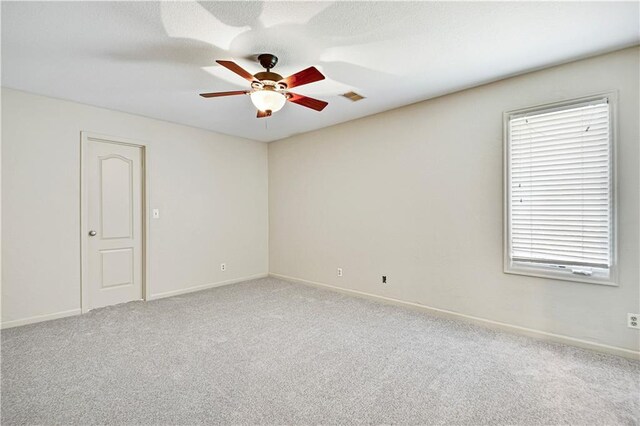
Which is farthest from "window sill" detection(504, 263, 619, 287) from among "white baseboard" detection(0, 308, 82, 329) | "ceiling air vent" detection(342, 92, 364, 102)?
"white baseboard" detection(0, 308, 82, 329)

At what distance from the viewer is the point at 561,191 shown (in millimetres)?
2746

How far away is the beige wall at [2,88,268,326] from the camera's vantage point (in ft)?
10.7

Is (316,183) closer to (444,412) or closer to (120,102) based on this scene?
(120,102)

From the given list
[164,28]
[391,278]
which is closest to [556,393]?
[391,278]

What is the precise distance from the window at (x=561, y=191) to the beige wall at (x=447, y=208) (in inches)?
3.5

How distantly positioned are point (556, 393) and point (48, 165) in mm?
5157

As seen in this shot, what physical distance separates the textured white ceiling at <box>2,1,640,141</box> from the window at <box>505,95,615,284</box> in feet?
1.68

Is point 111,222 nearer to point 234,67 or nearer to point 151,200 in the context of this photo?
point 151,200

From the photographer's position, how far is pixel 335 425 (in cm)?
176

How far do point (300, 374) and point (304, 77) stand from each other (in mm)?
2212

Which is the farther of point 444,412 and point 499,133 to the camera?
point 499,133

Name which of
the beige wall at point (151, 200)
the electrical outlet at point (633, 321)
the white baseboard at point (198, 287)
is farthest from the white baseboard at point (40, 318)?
the electrical outlet at point (633, 321)

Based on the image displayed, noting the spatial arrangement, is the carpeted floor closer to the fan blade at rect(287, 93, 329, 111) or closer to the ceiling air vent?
the fan blade at rect(287, 93, 329, 111)

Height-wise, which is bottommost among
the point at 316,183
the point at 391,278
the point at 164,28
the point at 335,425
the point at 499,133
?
the point at 335,425
